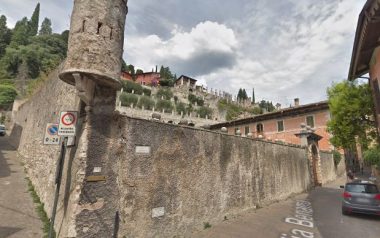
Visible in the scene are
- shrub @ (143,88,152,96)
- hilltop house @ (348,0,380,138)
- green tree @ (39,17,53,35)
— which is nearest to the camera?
hilltop house @ (348,0,380,138)

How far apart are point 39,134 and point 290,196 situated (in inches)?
520

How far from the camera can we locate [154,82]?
2346 inches

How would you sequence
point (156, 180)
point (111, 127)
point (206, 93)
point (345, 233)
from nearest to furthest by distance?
point (111, 127), point (156, 180), point (345, 233), point (206, 93)

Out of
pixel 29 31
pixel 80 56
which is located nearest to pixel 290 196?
pixel 80 56

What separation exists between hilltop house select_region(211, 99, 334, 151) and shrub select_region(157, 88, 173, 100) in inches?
1074

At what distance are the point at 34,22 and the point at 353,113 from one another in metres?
81.5

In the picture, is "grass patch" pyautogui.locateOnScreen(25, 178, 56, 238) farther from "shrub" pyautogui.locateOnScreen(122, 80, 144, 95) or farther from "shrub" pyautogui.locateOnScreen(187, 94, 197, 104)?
"shrub" pyautogui.locateOnScreen(187, 94, 197, 104)

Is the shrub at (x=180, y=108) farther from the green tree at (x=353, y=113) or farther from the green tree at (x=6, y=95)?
the green tree at (x=353, y=113)

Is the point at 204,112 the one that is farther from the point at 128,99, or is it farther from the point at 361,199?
the point at 361,199

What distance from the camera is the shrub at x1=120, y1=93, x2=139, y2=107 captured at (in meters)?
39.9

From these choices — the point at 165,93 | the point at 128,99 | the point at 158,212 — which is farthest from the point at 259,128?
the point at 165,93

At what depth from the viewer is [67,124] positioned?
453 centimetres

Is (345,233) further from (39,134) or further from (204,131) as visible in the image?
(39,134)

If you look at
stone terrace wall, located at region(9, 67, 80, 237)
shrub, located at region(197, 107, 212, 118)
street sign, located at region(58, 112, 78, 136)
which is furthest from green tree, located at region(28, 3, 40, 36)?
street sign, located at region(58, 112, 78, 136)
